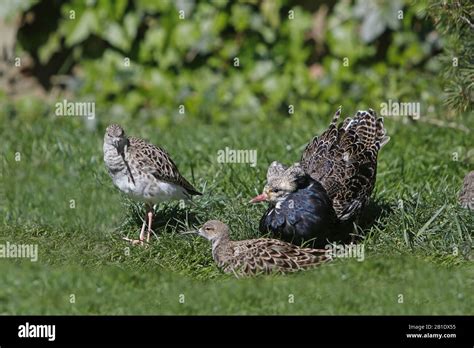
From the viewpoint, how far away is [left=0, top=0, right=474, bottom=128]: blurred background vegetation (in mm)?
11602

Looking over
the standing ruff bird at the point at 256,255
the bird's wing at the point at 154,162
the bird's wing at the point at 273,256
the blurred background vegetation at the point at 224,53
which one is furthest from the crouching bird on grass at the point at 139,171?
the blurred background vegetation at the point at 224,53

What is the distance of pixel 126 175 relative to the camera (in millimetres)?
7523

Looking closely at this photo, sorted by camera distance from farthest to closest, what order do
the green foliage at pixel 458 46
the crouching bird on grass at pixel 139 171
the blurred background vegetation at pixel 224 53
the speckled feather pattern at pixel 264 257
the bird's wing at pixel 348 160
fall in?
the blurred background vegetation at pixel 224 53 < the green foliage at pixel 458 46 < the bird's wing at pixel 348 160 < the crouching bird on grass at pixel 139 171 < the speckled feather pattern at pixel 264 257

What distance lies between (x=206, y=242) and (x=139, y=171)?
695mm

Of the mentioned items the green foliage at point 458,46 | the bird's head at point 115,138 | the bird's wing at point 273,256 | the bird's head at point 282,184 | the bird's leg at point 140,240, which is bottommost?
the bird's wing at point 273,256

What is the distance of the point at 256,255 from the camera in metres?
7.07

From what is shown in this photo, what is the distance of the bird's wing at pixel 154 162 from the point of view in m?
7.54

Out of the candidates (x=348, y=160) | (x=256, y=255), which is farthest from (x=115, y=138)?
(x=348, y=160)

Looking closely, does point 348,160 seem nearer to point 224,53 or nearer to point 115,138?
point 115,138

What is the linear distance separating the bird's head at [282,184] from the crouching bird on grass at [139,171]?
657 millimetres

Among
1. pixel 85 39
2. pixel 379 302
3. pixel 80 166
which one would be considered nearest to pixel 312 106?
pixel 85 39

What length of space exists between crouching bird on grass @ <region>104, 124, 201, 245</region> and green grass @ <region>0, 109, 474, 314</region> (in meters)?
0.33

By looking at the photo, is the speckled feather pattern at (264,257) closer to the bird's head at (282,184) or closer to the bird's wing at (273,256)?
the bird's wing at (273,256)

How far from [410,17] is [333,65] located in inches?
37.7
